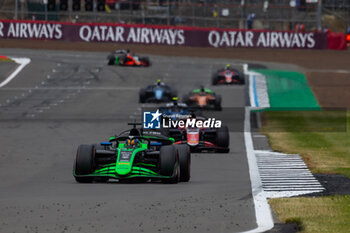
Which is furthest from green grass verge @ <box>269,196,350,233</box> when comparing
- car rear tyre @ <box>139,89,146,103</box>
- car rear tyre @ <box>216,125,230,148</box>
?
car rear tyre @ <box>139,89,146,103</box>

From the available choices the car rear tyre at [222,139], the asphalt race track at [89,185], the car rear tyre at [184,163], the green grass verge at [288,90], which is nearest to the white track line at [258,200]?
the asphalt race track at [89,185]

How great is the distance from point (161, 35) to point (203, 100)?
3466 cm

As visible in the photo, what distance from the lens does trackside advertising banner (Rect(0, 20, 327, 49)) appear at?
78375mm

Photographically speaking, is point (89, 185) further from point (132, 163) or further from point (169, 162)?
point (169, 162)

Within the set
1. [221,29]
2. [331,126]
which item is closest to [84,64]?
[221,29]

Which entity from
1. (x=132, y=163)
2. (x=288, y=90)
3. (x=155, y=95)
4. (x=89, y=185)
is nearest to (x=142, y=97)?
(x=155, y=95)

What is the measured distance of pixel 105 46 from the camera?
261 feet

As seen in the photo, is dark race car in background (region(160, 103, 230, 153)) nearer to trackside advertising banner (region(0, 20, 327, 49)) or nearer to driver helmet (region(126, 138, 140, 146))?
driver helmet (region(126, 138, 140, 146))

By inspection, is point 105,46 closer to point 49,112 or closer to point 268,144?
point 49,112

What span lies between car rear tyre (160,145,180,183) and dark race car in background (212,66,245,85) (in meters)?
39.4

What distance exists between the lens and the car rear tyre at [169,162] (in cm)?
1897

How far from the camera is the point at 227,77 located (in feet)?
192

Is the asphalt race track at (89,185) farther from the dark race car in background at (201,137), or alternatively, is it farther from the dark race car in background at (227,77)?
the dark race car in background at (227,77)

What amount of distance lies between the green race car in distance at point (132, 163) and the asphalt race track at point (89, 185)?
0.25 metres
